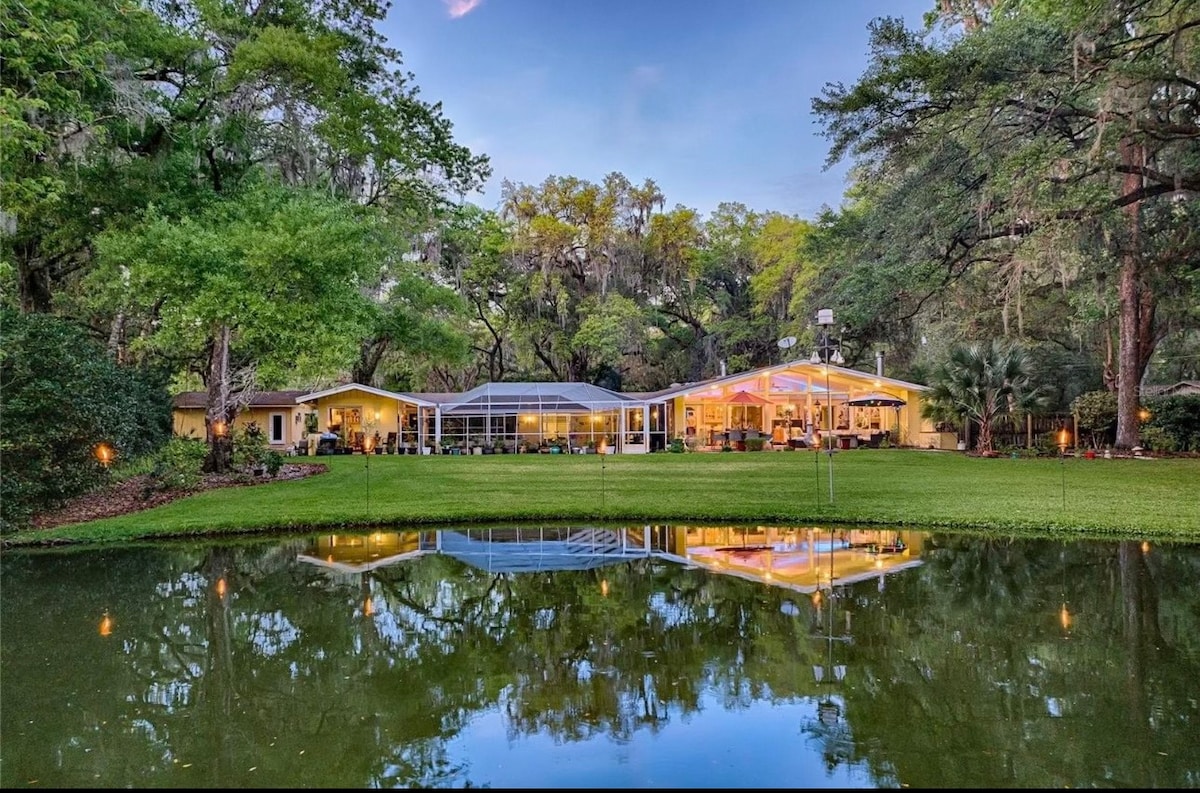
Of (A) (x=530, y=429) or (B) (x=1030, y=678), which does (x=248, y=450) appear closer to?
(A) (x=530, y=429)

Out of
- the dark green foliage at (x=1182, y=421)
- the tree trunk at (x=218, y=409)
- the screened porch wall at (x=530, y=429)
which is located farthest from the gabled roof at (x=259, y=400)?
the dark green foliage at (x=1182, y=421)

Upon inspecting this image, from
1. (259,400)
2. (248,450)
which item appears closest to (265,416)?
(259,400)

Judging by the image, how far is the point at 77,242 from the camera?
45.3 ft

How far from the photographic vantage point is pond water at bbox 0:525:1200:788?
3.42 metres

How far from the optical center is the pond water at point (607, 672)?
342 centimetres

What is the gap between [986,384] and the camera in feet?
60.3

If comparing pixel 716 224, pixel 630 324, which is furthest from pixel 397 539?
pixel 716 224

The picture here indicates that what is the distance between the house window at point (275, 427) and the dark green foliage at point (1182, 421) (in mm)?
27564

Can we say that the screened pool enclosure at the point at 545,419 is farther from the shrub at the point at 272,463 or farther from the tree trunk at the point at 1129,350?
the tree trunk at the point at 1129,350

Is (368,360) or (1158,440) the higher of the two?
(368,360)

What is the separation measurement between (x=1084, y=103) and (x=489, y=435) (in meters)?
18.9

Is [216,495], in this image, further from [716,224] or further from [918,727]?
[716,224]

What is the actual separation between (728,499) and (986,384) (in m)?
10.8

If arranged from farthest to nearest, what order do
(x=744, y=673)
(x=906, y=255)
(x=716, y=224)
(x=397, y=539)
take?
1. (x=716, y=224)
2. (x=906, y=255)
3. (x=397, y=539)
4. (x=744, y=673)
